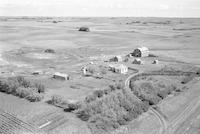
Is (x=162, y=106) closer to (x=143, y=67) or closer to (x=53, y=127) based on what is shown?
(x=53, y=127)

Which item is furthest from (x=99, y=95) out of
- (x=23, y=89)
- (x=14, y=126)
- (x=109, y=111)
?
(x=14, y=126)

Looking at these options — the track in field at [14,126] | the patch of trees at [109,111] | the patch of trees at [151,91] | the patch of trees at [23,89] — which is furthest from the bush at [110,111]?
the patch of trees at [23,89]

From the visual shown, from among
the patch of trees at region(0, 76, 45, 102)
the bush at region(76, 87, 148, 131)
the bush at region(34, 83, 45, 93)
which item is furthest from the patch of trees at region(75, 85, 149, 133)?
the bush at region(34, 83, 45, 93)

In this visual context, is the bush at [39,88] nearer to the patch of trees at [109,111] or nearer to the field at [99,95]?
the field at [99,95]

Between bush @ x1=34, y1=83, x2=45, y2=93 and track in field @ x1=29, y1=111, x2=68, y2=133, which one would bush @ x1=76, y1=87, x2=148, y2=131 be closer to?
track in field @ x1=29, y1=111, x2=68, y2=133

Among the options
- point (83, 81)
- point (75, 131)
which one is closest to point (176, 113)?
point (75, 131)

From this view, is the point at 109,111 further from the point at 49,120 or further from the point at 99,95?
the point at 49,120
